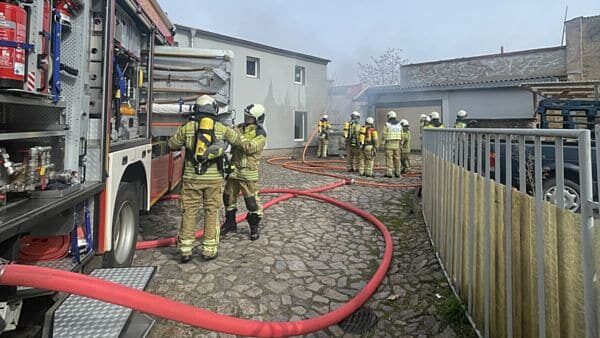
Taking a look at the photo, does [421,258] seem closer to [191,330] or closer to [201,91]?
[191,330]

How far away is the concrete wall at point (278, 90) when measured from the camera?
16469 mm

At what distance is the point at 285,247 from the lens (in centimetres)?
463

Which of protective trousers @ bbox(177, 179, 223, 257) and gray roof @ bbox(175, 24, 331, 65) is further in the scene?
gray roof @ bbox(175, 24, 331, 65)

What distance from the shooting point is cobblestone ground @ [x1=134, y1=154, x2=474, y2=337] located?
304cm

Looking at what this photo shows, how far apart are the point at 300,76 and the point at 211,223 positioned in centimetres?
1662

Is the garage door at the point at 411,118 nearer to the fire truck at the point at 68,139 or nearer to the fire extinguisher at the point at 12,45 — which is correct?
the fire truck at the point at 68,139

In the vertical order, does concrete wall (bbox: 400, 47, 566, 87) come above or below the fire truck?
above

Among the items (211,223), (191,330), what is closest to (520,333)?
(191,330)

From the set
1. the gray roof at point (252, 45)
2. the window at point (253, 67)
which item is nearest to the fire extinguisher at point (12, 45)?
the gray roof at point (252, 45)

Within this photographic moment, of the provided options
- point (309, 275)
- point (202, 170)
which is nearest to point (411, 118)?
point (309, 275)

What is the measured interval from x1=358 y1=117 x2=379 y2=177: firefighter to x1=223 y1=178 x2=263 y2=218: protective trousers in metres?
6.56

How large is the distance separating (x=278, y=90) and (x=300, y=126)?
2.48 metres

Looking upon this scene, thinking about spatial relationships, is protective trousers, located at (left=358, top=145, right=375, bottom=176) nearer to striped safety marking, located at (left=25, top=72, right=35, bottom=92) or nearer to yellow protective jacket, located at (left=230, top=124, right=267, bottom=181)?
yellow protective jacket, located at (left=230, top=124, right=267, bottom=181)

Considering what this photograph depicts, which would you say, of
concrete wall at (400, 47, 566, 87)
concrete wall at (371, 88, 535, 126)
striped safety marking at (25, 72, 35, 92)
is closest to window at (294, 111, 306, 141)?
concrete wall at (371, 88, 535, 126)
